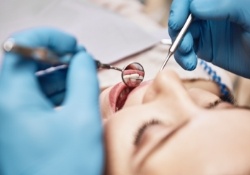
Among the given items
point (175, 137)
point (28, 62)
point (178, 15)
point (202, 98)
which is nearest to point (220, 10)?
point (178, 15)

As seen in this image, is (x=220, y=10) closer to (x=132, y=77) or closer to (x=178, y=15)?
(x=178, y=15)

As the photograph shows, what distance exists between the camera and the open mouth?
999mm

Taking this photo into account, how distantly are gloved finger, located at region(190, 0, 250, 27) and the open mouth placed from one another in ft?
0.98

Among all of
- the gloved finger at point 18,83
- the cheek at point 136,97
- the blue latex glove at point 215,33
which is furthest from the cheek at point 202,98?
the gloved finger at point 18,83

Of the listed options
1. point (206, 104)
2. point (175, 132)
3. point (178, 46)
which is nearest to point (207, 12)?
point (178, 46)

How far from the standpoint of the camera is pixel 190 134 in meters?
0.75

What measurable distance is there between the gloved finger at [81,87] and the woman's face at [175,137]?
11 centimetres

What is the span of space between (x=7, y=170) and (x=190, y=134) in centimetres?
36

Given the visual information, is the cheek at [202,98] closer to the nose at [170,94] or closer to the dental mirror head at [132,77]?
the nose at [170,94]

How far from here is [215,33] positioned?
1201 millimetres

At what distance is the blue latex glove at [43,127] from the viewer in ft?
2.17

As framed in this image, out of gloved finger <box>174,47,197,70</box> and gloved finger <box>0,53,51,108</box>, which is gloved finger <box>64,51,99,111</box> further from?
gloved finger <box>174,47,197,70</box>

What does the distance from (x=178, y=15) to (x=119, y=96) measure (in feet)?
0.95

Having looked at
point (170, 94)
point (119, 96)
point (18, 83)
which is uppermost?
point (18, 83)
